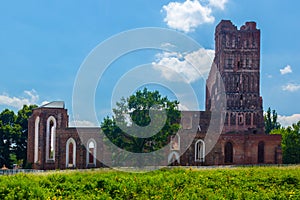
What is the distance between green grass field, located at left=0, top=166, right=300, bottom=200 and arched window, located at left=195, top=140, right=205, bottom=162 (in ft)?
60.6

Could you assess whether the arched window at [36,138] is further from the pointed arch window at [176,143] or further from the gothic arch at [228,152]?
the gothic arch at [228,152]

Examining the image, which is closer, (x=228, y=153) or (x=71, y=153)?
(x=71, y=153)

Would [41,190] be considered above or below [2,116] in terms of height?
below

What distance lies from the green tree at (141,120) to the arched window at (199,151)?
7627mm

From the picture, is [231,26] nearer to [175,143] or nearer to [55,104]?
[175,143]

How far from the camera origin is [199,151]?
133ft

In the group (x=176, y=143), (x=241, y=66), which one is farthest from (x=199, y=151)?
(x=241, y=66)

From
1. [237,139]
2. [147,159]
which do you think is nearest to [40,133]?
[147,159]

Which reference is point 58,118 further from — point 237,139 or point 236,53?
point 236,53

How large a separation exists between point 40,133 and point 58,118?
203cm

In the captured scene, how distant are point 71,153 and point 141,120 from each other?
10.0m

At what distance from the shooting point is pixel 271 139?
4303cm

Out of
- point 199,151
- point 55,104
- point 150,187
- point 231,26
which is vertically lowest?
point 150,187

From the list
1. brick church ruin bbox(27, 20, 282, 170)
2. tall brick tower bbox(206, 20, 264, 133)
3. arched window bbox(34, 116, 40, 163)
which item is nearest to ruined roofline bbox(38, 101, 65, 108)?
brick church ruin bbox(27, 20, 282, 170)
